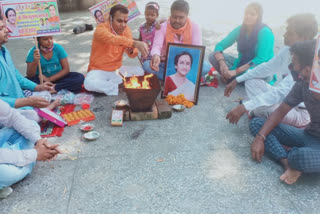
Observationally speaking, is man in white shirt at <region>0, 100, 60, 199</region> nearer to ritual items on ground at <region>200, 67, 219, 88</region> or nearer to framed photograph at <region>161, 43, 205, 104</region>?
framed photograph at <region>161, 43, 205, 104</region>

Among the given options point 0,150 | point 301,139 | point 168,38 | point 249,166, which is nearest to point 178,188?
point 249,166

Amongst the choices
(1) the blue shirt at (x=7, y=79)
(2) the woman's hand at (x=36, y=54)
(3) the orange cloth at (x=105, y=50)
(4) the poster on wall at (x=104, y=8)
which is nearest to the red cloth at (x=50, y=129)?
(1) the blue shirt at (x=7, y=79)

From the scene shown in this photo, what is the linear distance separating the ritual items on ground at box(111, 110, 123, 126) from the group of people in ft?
2.26

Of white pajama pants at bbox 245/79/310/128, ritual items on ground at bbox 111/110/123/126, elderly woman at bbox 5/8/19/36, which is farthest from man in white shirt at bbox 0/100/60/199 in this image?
white pajama pants at bbox 245/79/310/128

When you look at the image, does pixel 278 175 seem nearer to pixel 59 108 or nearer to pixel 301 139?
pixel 301 139

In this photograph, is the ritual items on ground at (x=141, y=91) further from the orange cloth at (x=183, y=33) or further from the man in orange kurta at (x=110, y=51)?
the orange cloth at (x=183, y=33)

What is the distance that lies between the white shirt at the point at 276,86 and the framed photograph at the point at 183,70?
618mm

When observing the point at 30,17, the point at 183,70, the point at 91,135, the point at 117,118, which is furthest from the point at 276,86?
the point at 30,17

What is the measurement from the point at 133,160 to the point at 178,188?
57cm

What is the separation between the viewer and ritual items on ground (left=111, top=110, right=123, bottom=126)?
3.20 meters

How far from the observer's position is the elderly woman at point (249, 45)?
3.93m

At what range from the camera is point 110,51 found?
4023 mm

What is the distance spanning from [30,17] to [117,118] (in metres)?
A: 1.61

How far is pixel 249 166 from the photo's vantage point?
103 inches
